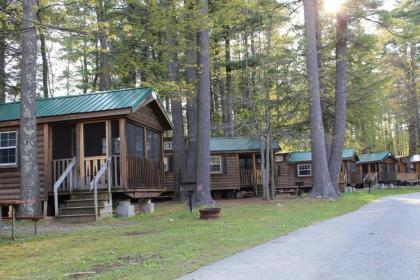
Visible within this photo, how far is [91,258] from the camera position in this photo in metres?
7.21

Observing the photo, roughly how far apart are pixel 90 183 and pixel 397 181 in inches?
1527

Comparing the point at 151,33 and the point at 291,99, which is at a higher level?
the point at 151,33

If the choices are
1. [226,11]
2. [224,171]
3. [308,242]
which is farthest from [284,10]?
[308,242]

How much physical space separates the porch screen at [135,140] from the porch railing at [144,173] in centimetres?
35

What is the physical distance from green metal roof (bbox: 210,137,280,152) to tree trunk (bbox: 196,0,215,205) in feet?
35.6

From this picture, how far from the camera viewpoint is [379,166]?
46000mm

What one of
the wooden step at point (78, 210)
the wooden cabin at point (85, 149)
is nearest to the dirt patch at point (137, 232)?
the wooden cabin at point (85, 149)

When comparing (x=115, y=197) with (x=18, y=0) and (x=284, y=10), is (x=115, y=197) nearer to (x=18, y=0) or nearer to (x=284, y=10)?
(x=18, y=0)

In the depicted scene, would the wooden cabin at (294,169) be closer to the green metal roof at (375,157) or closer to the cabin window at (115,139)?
the green metal roof at (375,157)

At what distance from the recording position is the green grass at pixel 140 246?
20.7ft

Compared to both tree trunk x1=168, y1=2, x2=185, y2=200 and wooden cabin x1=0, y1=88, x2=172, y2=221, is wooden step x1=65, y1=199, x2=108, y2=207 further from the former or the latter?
tree trunk x1=168, y1=2, x2=185, y2=200

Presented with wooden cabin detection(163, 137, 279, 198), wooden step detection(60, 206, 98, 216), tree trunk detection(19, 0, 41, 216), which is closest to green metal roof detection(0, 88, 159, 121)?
tree trunk detection(19, 0, 41, 216)

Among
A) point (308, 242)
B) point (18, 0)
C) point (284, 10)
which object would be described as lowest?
point (308, 242)

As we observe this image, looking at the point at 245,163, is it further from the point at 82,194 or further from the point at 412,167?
the point at 412,167
